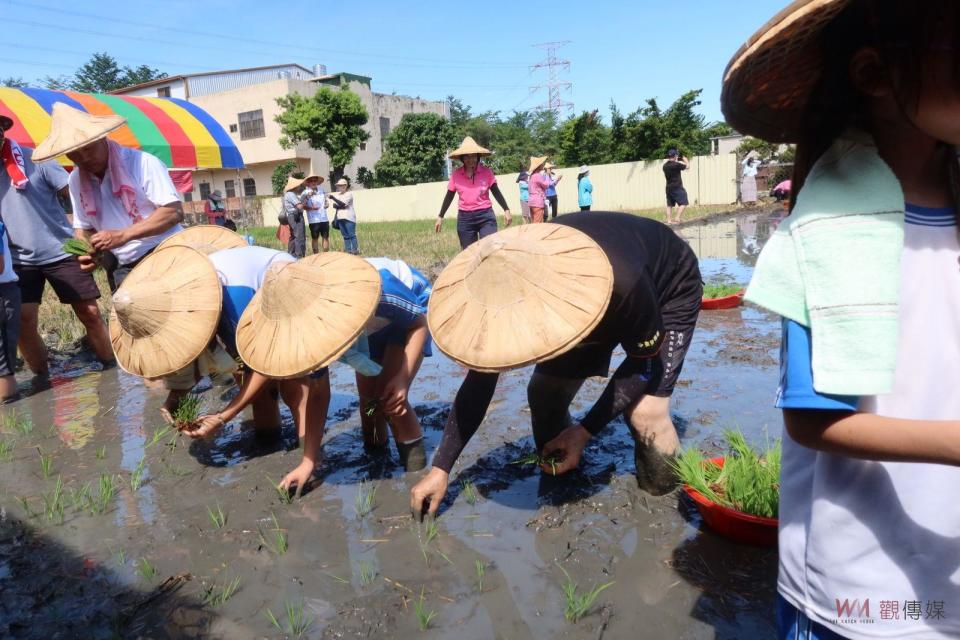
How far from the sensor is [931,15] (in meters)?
0.84

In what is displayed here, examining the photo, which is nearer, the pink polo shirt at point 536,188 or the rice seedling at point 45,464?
the rice seedling at point 45,464

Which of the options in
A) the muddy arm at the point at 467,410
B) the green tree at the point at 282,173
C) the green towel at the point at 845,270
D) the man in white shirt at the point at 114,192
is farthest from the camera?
the green tree at the point at 282,173

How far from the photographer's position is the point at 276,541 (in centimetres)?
268

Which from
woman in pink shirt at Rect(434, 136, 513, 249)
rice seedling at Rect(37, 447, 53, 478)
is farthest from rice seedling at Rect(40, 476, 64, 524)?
woman in pink shirt at Rect(434, 136, 513, 249)

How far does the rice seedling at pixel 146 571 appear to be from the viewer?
244cm

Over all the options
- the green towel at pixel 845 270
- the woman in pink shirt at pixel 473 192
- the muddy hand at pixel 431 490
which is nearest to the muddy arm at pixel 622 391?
the muddy hand at pixel 431 490

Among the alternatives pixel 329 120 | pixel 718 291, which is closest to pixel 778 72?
pixel 718 291

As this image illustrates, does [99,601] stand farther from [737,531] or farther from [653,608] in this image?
[737,531]

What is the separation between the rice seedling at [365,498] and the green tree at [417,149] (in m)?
32.1

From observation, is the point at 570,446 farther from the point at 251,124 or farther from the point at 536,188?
the point at 251,124

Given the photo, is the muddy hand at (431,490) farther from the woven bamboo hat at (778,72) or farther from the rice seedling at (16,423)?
the rice seedling at (16,423)

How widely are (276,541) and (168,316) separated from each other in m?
1.04

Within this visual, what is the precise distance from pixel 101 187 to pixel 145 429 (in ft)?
5.04

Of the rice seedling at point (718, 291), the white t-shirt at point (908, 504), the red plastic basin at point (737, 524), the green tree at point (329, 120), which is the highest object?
the green tree at point (329, 120)
